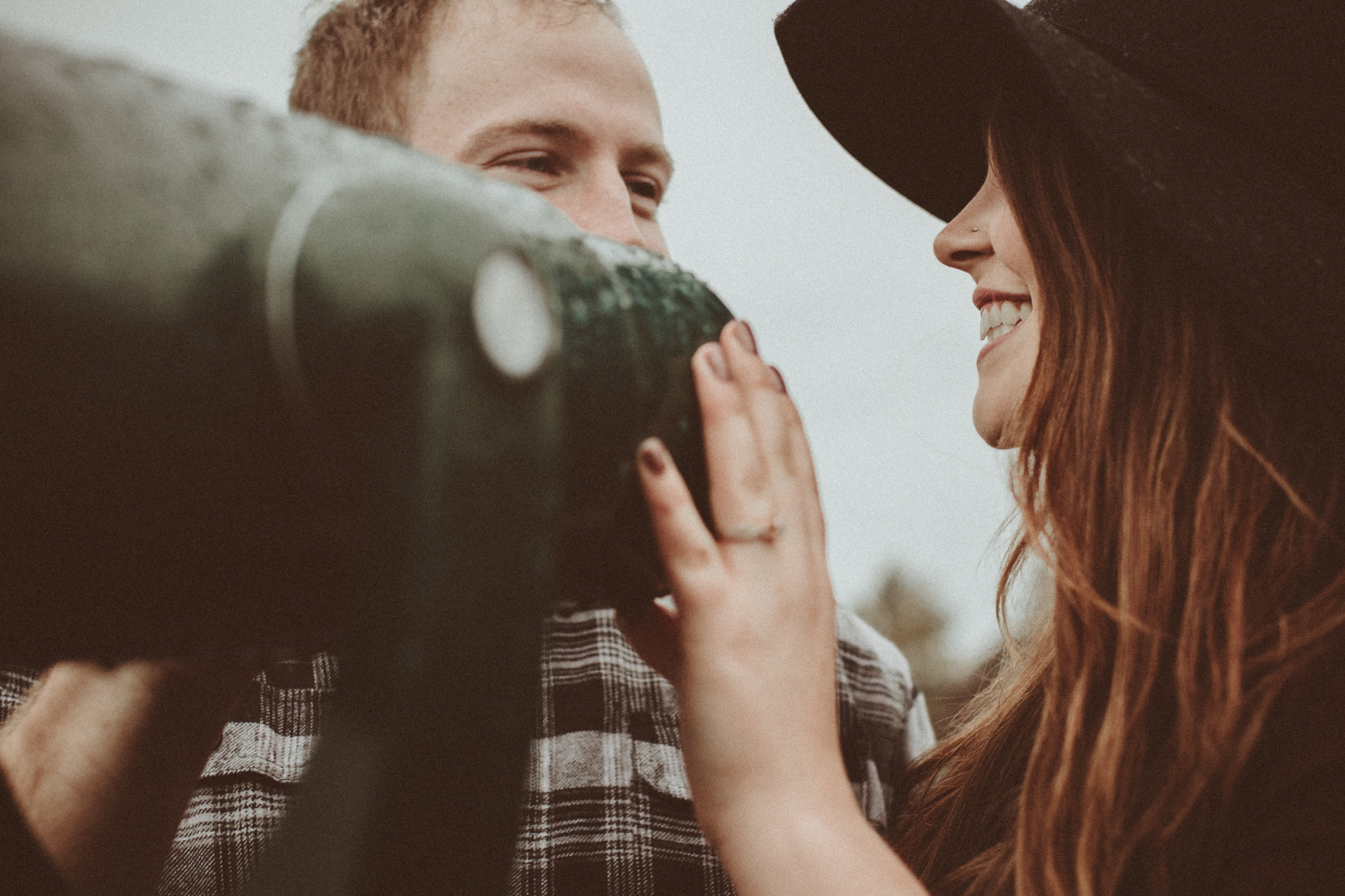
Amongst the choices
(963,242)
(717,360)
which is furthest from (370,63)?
(717,360)

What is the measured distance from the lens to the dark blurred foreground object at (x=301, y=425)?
0.32 meters

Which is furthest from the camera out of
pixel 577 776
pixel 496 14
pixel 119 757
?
pixel 496 14

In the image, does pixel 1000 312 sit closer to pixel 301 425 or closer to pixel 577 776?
pixel 577 776

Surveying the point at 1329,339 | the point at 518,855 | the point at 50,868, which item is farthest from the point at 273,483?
the point at 518,855

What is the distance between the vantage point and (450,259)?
0.38 metres

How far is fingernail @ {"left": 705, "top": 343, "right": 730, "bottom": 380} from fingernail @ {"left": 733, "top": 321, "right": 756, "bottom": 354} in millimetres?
24

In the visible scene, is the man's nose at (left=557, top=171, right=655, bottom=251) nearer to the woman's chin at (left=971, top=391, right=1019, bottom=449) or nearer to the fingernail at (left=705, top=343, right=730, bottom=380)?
the woman's chin at (left=971, top=391, right=1019, bottom=449)

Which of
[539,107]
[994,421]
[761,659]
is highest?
[539,107]

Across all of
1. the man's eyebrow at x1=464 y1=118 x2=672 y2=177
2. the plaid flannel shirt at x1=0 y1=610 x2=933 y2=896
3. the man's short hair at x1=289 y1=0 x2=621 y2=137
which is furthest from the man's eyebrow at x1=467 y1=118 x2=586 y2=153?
the plaid flannel shirt at x1=0 y1=610 x2=933 y2=896

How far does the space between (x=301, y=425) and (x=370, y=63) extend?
109 centimetres

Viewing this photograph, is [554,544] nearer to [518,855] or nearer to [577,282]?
[577,282]

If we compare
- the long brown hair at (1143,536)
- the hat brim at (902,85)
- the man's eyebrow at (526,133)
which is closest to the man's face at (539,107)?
the man's eyebrow at (526,133)

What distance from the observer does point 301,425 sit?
367 mm

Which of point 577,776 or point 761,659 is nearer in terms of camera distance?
point 761,659
